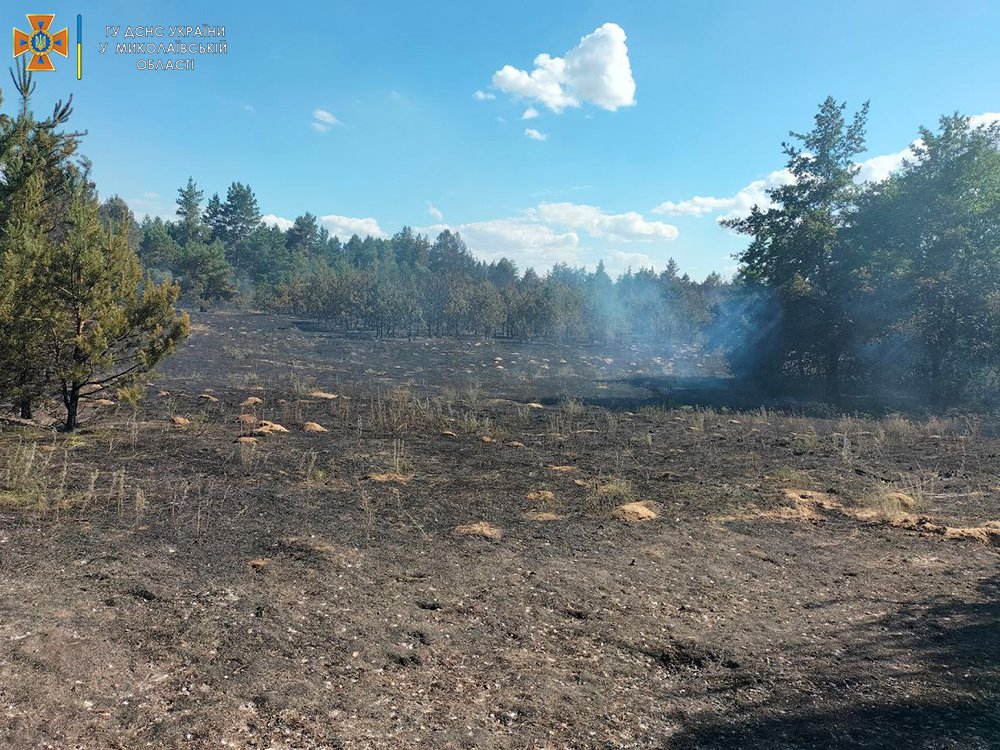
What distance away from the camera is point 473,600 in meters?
5.35

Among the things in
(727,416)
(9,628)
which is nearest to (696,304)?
(727,416)

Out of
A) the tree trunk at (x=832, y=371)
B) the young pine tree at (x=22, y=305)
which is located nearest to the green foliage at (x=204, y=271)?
the young pine tree at (x=22, y=305)

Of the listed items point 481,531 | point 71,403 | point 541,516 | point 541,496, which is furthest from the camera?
point 71,403

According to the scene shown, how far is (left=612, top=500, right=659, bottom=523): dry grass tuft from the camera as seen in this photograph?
8016 millimetres

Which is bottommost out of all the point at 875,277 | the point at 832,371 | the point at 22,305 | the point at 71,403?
the point at 71,403

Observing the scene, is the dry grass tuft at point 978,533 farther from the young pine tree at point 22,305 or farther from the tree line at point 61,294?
the young pine tree at point 22,305

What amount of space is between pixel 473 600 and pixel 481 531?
1.84 meters

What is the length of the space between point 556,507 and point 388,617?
403cm

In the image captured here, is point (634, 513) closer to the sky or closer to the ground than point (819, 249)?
closer to the ground

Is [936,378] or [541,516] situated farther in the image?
[936,378]

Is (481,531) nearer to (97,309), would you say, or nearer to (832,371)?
(97,309)

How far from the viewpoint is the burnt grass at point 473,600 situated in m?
3.64

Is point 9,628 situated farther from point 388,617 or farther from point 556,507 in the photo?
point 556,507

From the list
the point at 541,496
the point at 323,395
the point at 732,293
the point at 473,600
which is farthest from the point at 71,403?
the point at 732,293
